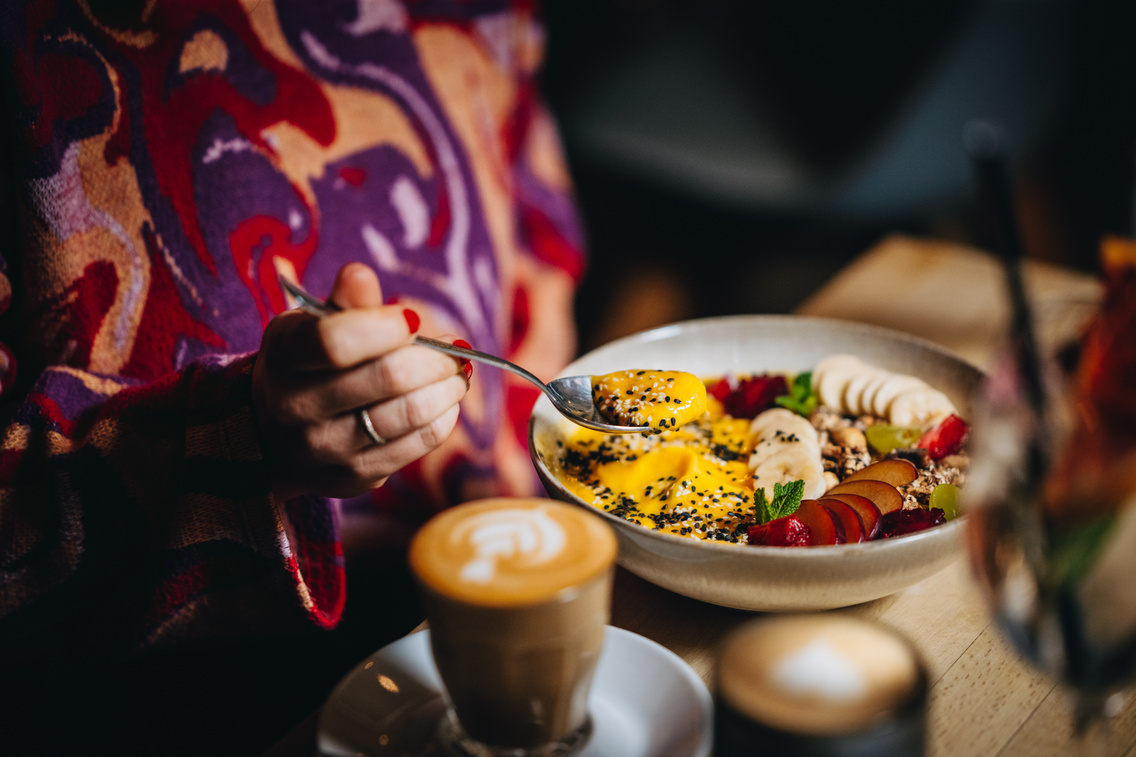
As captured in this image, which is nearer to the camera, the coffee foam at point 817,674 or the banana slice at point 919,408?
the coffee foam at point 817,674

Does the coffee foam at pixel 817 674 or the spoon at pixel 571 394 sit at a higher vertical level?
the coffee foam at pixel 817 674

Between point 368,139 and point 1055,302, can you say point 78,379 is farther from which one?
point 1055,302

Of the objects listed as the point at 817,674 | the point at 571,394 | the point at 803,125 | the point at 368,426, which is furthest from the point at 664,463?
the point at 803,125

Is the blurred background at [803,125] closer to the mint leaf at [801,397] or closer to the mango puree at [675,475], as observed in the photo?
the mint leaf at [801,397]

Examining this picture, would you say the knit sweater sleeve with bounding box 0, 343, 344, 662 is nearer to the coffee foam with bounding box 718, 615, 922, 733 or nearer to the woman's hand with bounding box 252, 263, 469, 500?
the woman's hand with bounding box 252, 263, 469, 500

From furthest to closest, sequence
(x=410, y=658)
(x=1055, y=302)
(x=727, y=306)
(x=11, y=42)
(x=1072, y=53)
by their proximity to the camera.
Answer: (x=727, y=306) → (x=1072, y=53) → (x=11, y=42) → (x=410, y=658) → (x=1055, y=302)

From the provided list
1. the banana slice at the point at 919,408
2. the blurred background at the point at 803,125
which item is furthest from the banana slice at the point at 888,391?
the blurred background at the point at 803,125

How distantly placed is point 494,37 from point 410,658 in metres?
1.26

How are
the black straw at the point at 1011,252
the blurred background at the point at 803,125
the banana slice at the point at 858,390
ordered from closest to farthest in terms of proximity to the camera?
the black straw at the point at 1011,252 < the banana slice at the point at 858,390 < the blurred background at the point at 803,125

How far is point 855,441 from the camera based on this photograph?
999mm

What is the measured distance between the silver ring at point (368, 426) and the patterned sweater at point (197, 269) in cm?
13

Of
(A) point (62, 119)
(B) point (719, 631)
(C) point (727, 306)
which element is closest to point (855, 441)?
(B) point (719, 631)

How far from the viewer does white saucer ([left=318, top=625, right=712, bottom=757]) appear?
0.65 m

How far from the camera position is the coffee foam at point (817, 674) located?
1.62 ft
